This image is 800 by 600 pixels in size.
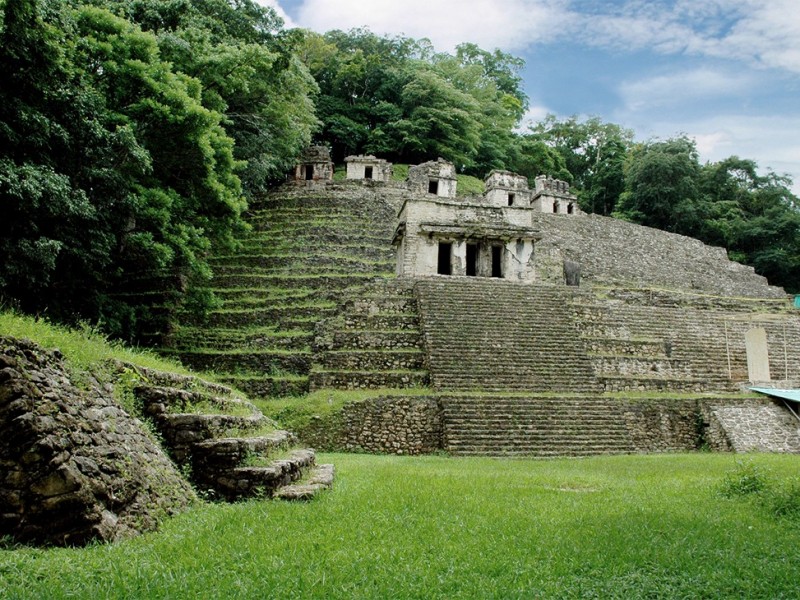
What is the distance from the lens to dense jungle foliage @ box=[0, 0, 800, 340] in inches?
459

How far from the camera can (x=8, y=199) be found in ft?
35.8

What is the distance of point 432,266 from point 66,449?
16.9 meters

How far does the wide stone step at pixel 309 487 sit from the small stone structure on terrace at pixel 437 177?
28.2 metres

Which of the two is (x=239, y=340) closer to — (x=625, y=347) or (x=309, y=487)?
(x=625, y=347)

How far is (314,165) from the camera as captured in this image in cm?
3488

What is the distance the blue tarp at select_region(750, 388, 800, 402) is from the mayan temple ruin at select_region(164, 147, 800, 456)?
15 centimetres

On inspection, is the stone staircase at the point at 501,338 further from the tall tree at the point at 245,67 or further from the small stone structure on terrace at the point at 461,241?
the tall tree at the point at 245,67

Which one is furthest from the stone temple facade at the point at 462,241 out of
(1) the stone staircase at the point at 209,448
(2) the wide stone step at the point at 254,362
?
(1) the stone staircase at the point at 209,448

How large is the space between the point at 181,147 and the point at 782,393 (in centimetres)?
1722

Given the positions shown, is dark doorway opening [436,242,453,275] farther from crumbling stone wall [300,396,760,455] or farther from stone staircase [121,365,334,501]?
stone staircase [121,365,334,501]

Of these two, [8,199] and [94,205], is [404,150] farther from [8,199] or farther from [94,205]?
[8,199]

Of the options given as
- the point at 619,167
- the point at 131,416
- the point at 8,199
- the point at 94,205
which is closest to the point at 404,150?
the point at 619,167

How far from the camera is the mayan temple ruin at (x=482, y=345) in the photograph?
13.9m

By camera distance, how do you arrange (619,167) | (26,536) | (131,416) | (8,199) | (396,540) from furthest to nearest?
(619,167), (8,199), (131,416), (396,540), (26,536)
